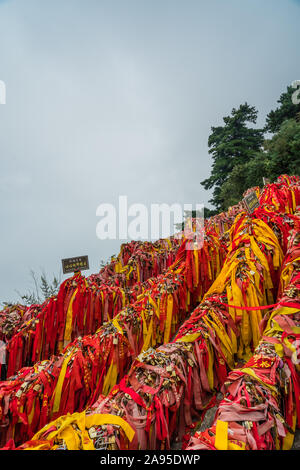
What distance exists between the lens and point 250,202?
131 inches

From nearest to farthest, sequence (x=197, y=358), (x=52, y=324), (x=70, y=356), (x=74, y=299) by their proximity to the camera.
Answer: (x=197, y=358)
(x=70, y=356)
(x=52, y=324)
(x=74, y=299)

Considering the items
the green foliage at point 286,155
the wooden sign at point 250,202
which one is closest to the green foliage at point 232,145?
the green foliage at point 286,155

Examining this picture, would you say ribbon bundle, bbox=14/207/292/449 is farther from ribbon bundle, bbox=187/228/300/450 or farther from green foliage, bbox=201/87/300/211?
green foliage, bbox=201/87/300/211

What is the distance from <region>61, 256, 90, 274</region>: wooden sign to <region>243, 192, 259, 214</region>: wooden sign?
2935mm

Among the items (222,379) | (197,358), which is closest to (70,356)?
(197,358)

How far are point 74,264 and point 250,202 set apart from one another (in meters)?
3.16

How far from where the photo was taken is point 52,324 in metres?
3.32

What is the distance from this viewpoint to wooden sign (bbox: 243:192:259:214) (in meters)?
3.30

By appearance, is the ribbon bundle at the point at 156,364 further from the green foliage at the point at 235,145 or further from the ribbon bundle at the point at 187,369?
the green foliage at the point at 235,145

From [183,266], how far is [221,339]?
144 centimetres

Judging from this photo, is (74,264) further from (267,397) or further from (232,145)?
(232,145)

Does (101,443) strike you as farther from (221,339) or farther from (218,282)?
(218,282)

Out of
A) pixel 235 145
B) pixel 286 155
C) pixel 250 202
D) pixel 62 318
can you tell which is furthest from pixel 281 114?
pixel 62 318

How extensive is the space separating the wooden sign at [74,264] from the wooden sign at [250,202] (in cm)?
293
